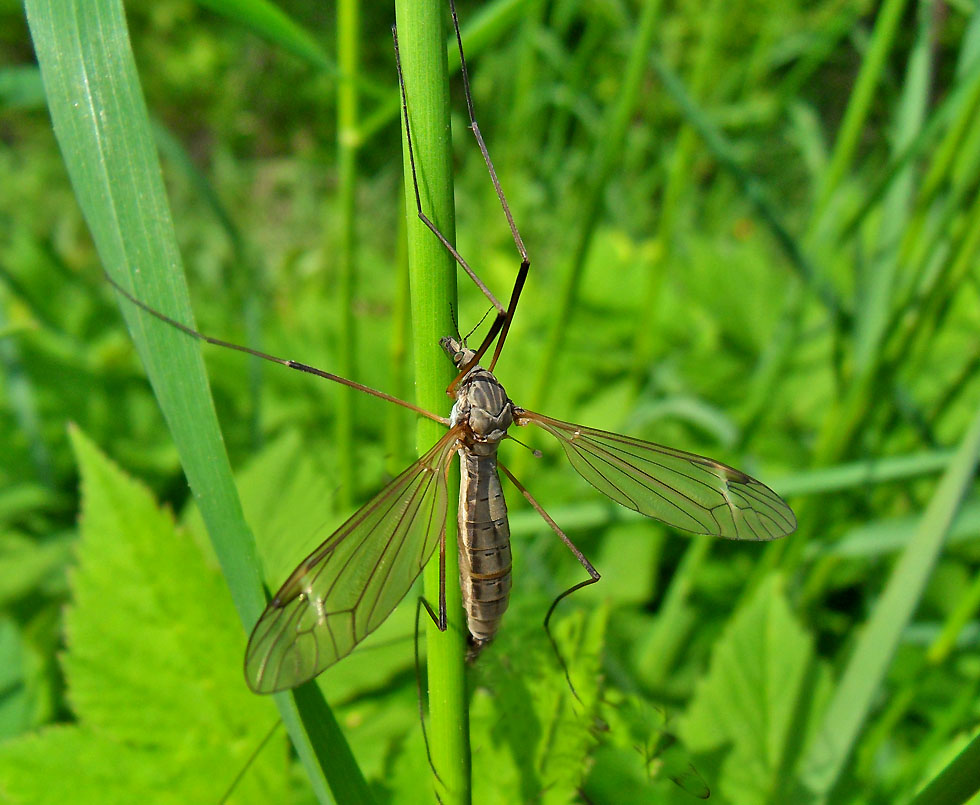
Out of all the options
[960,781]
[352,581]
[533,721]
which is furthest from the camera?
[533,721]

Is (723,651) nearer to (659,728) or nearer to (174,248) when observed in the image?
(659,728)

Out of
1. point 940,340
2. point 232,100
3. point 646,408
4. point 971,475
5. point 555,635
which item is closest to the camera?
point 971,475

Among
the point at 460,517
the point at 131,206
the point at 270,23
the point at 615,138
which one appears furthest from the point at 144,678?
the point at 615,138

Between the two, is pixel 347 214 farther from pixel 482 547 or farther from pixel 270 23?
pixel 482 547

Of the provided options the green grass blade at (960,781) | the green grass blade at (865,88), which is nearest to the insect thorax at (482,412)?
the green grass blade at (960,781)

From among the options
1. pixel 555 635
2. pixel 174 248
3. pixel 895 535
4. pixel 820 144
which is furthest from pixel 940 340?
pixel 174 248

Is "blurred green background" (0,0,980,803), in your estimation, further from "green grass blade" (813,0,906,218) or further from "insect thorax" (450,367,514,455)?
"insect thorax" (450,367,514,455)
